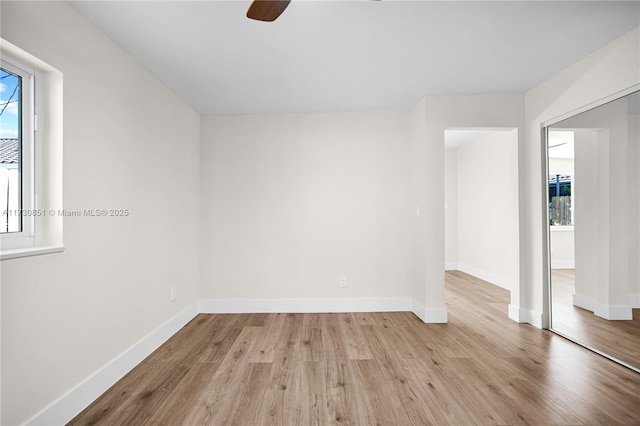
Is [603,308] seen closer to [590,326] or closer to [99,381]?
[590,326]

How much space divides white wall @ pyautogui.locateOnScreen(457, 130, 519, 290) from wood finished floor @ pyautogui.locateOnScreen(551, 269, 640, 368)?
52.6 inches

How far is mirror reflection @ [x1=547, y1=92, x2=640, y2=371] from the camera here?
2.26 m

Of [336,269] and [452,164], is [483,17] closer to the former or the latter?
[336,269]

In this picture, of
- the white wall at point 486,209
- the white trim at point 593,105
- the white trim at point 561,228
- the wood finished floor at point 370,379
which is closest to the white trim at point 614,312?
the wood finished floor at point 370,379

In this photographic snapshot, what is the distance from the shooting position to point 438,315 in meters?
3.29

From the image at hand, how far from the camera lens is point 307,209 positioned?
3760mm

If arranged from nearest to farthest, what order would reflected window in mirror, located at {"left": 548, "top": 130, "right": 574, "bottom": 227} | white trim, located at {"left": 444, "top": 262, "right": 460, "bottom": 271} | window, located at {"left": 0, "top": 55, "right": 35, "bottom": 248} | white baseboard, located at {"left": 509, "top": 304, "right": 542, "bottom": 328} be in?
window, located at {"left": 0, "top": 55, "right": 35, "bottom": 248} < reflected window in mirror, located at {"left": 548, "top": 130, "right": 574, "bottom": 227} < white baseboard, located at {"left": 509, "top": 304, "right": 542, "bottom": 328} < white trim, located at {"left": 444, "top": 262, "right": 460, "bottom": 271}

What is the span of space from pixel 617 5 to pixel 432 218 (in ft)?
6.76

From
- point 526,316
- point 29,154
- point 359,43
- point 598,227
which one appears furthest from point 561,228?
point 29,154

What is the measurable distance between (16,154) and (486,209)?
5931mm

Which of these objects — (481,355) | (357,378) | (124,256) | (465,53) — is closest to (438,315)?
(481,355)

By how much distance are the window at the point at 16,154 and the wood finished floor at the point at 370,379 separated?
1.14m

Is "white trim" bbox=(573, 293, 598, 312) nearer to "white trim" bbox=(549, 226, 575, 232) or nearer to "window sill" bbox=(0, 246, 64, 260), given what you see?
"white trim" bbox=(549, 226, 575, 232)

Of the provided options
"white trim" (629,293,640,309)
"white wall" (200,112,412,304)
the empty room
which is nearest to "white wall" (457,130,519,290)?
the empty room
